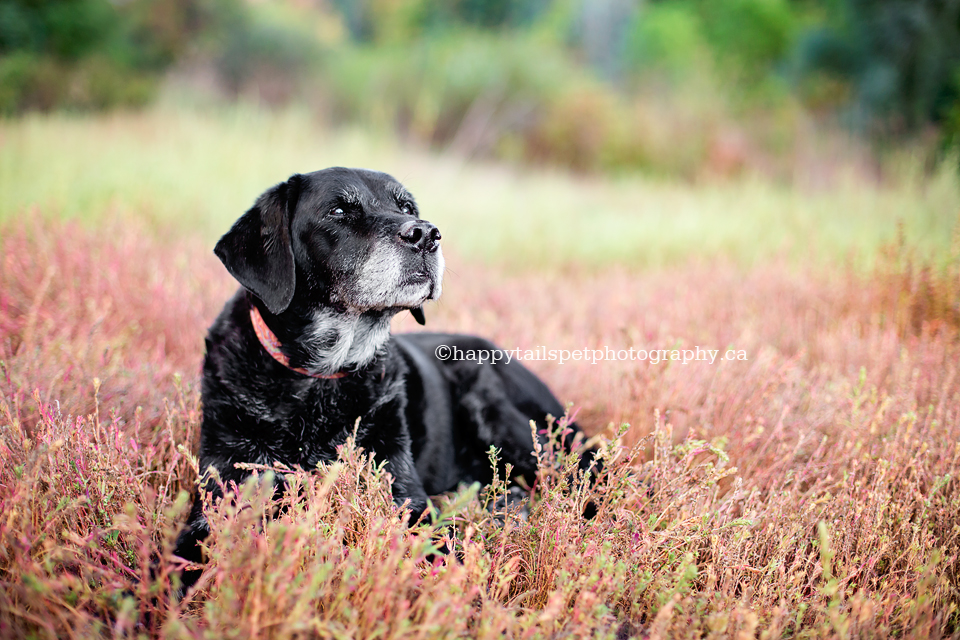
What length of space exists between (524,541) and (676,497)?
55 cm

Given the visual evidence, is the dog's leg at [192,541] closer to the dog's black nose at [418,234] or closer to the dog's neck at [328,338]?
the dog's neck at [328,338]

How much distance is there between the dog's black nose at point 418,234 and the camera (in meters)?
2.40

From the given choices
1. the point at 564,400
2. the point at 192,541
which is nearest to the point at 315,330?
the point at 192,541

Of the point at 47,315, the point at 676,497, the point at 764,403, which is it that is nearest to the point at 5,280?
the point at 47,315

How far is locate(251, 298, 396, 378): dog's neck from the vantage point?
2424 mm

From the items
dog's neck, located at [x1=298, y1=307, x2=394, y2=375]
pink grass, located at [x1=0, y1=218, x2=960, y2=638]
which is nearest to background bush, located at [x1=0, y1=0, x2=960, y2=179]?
pink grass, located at [x1=0, y1=218, x2=960, y2=638]

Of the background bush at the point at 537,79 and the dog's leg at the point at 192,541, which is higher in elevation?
the background bush at the point at 537,79

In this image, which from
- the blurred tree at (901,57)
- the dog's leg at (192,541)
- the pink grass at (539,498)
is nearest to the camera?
the pink grass at (539,498)

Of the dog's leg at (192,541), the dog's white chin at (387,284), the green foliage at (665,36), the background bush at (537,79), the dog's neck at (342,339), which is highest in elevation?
the green foliage at (665,36)

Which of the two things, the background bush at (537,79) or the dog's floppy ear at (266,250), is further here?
the background bush at (537,79)

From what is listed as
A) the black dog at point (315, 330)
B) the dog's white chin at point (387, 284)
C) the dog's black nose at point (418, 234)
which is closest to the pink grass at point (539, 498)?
the black dog at point (315, 330)

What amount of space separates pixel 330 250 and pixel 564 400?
1824 mm

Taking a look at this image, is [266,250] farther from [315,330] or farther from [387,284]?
[387,284]

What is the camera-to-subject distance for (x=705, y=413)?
299 cm
